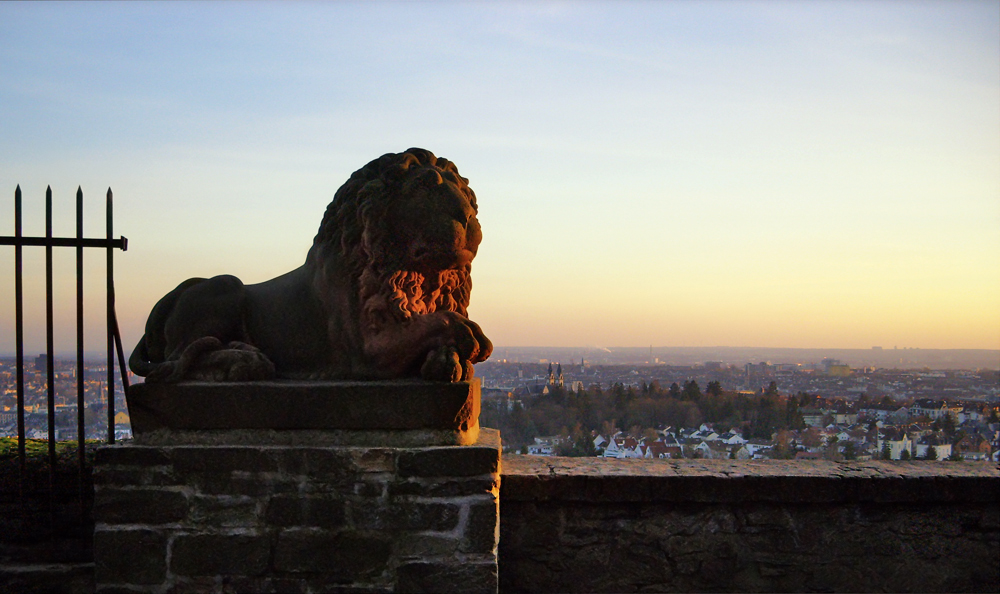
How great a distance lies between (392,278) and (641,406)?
2.88 metres

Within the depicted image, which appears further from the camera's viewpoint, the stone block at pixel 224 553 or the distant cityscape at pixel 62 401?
the distant cityscape at pixel 62 401

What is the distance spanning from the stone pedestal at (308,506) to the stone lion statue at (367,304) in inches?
6.6

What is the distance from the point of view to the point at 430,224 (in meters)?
3.33

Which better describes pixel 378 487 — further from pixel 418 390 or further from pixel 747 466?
pixel 747 466

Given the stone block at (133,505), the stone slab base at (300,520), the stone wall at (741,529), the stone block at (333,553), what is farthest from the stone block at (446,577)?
the stone block at (133,505)

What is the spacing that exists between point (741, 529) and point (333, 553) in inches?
78.1

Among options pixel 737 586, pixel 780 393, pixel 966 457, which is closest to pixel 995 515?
pixel 966 457

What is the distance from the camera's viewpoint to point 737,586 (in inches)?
154

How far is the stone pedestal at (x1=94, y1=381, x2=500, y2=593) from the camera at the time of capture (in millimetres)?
3201

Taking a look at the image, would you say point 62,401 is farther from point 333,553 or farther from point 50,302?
point 333,553

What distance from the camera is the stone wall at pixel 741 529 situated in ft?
12.6

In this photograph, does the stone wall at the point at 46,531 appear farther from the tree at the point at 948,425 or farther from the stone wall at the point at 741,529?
the tree at the point at 948,425

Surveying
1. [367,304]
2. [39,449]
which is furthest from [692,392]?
[39,449]

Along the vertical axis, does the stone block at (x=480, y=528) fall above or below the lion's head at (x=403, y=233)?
below
